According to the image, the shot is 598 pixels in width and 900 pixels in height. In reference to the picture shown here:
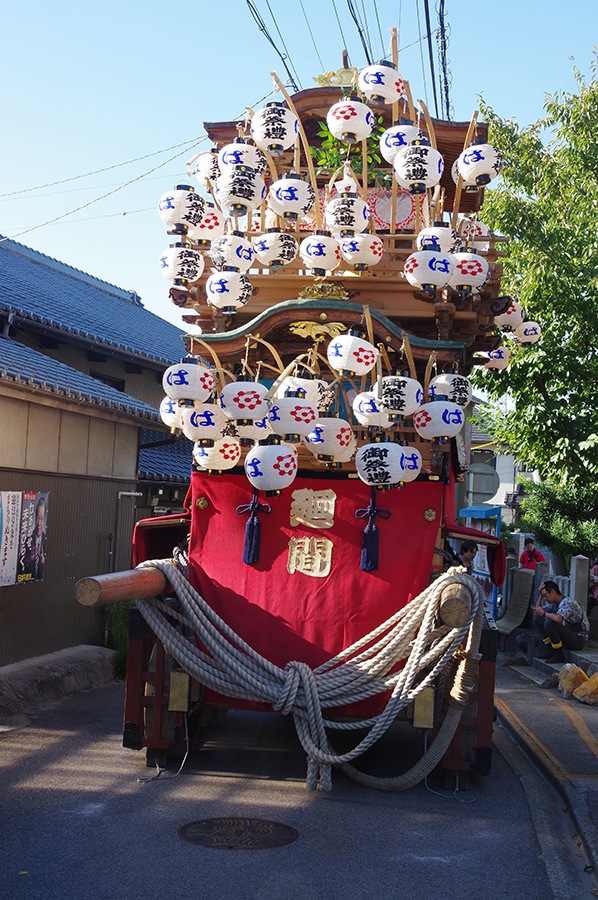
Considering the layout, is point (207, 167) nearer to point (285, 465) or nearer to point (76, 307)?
point (285, 465)

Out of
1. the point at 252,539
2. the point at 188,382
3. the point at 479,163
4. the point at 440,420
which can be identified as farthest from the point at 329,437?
the point at 479,163

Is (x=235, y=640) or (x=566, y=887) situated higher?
(x=235, y=640)

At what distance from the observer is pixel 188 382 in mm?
7441

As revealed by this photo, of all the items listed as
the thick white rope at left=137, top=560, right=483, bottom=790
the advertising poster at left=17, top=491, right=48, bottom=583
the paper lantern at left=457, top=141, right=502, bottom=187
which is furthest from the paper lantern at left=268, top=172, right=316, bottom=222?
the advertising poster at left=17, top=491, right=48, bottom=583

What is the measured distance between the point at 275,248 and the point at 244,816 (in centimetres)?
550

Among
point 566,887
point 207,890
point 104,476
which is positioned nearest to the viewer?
point 207,890

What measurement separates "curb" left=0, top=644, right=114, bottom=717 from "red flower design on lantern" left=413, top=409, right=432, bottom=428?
5551 millimetres

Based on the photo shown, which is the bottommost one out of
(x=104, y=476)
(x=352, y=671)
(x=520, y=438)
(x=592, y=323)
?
(x=352, y=671)

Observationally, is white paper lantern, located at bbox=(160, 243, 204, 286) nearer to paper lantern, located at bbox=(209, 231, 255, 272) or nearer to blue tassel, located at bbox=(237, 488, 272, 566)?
paper lantern, located at bbox=(209, 231, 255, 272)

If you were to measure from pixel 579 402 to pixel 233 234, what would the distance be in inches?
333

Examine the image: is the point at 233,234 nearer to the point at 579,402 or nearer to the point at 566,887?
the point at 566,887

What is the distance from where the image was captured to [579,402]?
1500 centimetres

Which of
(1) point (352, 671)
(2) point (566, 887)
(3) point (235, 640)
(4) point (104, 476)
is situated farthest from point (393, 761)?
(4) point (104, 476)

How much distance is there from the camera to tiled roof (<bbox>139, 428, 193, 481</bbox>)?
16.0m
